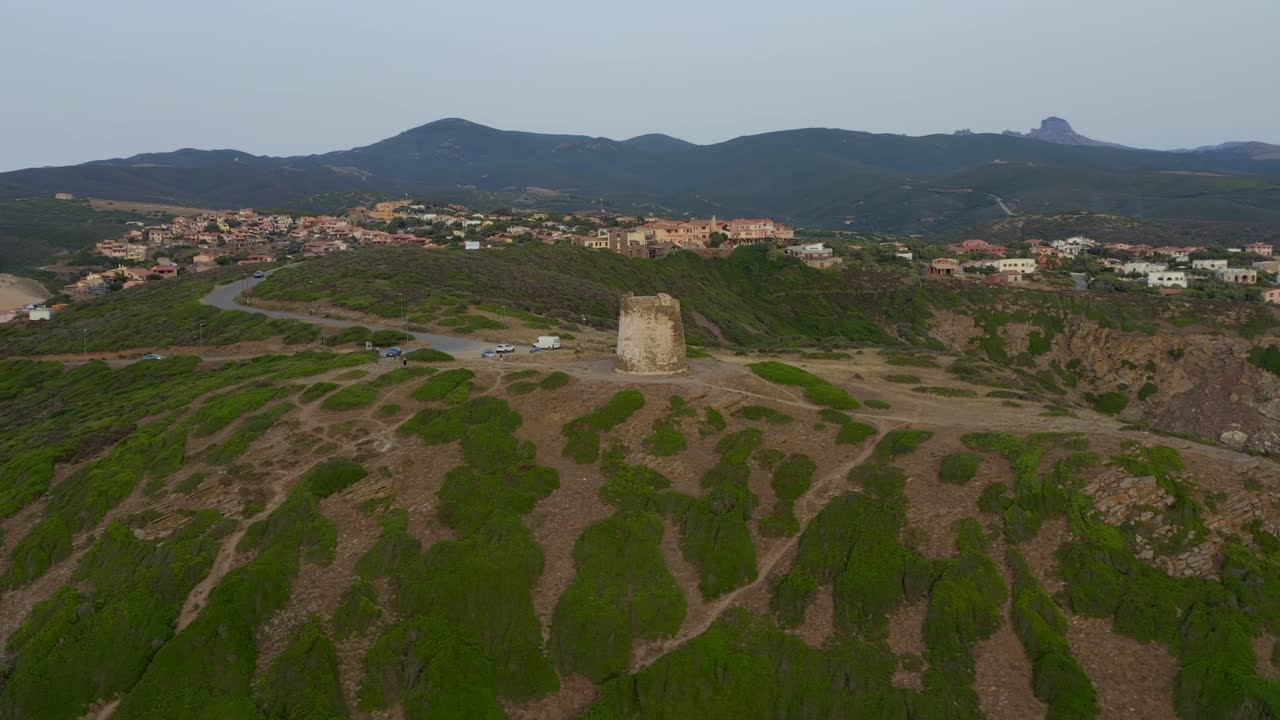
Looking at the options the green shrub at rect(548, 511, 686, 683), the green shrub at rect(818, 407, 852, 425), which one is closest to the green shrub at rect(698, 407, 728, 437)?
the green shrub at rect(818, 407, 852, 425)

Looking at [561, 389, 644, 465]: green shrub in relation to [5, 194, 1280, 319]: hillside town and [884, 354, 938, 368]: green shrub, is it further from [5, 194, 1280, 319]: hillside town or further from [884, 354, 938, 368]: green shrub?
[5, 194, 1280, 319]: hillside town

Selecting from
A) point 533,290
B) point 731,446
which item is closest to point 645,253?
point 533,290

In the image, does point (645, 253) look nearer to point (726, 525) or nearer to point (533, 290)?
point (533, 290)

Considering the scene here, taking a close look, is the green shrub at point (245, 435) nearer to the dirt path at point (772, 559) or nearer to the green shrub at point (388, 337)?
the green shrub at point (388, 337)

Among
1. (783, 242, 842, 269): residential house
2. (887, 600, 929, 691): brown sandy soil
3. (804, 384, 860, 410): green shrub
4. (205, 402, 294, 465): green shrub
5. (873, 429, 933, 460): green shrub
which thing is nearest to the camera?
(887, 600, 929, 691): brown sandy soil

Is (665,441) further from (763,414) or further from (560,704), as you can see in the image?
(560,704)

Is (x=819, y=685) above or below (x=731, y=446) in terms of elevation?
below

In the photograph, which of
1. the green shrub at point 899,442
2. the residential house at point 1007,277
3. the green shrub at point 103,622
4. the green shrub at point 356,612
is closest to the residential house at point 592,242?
the residential house at point 1007,277
